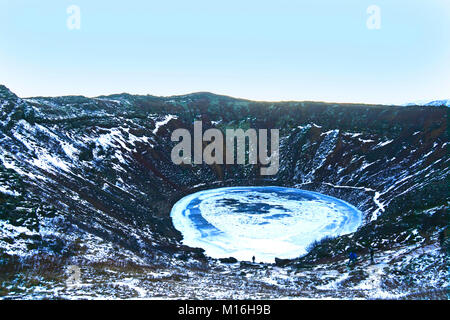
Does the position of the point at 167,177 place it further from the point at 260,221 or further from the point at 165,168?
the point at 260,221

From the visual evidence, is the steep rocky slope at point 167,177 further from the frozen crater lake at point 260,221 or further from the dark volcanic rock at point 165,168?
→ the frozen crater lake at point 260,221

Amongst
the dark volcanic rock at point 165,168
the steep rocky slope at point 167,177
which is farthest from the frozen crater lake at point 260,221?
the dark volcanic rock at point 165,168

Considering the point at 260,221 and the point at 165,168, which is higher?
the point at 165,168

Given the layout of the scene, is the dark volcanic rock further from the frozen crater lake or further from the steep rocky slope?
the frozen crater lake

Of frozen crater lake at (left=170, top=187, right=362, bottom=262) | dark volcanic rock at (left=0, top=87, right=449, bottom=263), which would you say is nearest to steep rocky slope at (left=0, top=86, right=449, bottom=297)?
dark volcanic rock at (left=0, top=87, right=449, bottom=263)

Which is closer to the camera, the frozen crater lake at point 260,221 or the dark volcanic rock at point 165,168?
the dark volcanic rock at point 165,168

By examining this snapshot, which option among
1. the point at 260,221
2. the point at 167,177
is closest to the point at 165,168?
the point at 167,177

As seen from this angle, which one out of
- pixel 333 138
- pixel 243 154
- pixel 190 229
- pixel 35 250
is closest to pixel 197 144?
pixel 243 154
